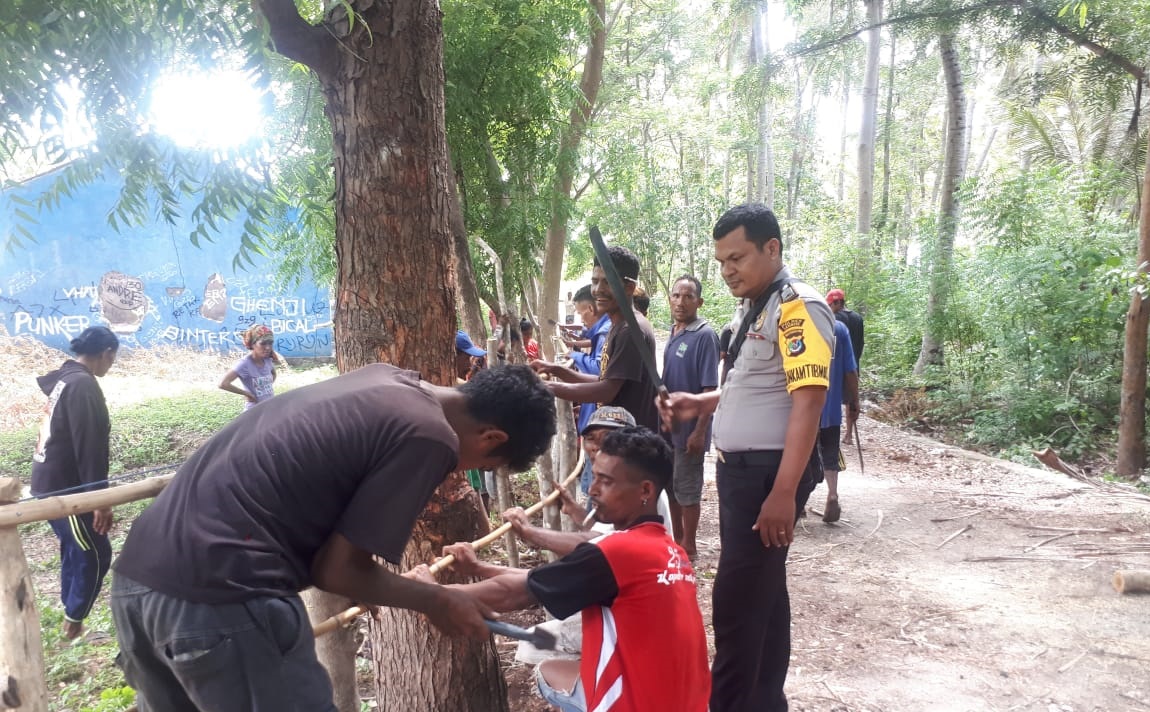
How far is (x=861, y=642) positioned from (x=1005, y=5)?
22.9 feet

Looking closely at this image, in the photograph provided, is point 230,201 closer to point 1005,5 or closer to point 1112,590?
point 1112,590

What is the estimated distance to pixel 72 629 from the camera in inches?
168

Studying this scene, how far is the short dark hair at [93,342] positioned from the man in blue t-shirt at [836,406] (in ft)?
15.0

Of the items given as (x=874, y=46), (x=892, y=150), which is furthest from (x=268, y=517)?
(x=892, y=150)

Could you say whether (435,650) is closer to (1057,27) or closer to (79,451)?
(79,451)

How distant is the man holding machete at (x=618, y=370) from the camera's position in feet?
11.6

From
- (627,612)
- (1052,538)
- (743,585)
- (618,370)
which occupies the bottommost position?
(1052,538)

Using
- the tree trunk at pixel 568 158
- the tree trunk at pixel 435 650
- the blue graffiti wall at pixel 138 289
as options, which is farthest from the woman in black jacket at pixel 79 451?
the blue graffiti wall at pixel 138 289

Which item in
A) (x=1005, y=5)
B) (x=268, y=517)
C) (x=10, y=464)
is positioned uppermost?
(x=1005, y=5)

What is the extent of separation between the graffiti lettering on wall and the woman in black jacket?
7541mm

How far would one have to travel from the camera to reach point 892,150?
81.6 feet

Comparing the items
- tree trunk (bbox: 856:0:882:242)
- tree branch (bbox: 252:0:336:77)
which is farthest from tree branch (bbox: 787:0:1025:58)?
tree branch (bbox: 252:0:336:77)

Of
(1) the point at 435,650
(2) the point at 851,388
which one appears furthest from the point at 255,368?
(2) the point at 851,388

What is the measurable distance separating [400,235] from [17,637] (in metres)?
1.59
